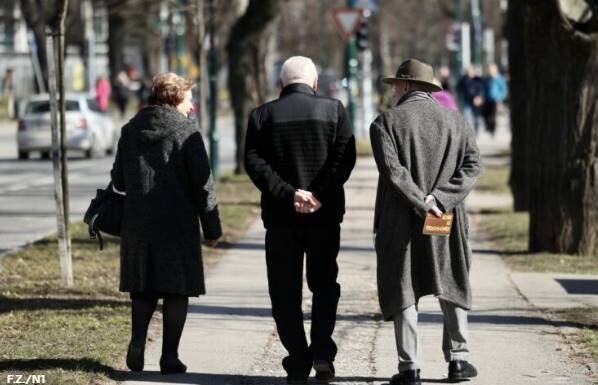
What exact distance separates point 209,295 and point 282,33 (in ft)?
165

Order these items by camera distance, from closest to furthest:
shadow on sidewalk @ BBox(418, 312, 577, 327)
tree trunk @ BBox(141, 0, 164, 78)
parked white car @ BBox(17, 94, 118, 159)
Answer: shadow on sidewalk @ BBox(418, 312, 577, 327) → parked white car @ BBox(17, 94, 118, 159) → tree trunk @ BBox(141, 0, 164, 78)

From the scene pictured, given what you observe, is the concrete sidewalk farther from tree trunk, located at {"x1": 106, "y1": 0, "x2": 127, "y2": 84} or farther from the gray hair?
tree trunk, located at {"x1": 106, "y1": 0, "x2": 127, "y2": 84}

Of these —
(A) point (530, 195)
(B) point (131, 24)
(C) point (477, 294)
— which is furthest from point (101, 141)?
(B) point (131, 24)

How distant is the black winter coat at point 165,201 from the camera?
8.07 metres

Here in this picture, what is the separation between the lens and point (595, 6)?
13375mm

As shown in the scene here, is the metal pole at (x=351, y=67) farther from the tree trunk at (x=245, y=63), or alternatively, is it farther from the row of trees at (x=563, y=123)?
the row of trees at (x=563, y=123)

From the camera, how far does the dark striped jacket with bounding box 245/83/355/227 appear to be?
7.86m

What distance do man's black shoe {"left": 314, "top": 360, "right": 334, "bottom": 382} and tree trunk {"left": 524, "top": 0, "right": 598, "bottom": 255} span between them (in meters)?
6.27

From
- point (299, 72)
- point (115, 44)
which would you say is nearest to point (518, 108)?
point (299, 72)

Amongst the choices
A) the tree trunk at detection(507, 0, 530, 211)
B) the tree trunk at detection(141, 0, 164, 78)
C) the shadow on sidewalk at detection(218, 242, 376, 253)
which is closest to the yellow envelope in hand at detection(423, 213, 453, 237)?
the shadow on sidewalk at detection(218, 242, 376, 253)

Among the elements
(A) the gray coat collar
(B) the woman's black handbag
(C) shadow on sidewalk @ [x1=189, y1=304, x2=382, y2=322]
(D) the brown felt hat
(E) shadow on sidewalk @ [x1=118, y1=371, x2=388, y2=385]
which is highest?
(D) the brown felt hat

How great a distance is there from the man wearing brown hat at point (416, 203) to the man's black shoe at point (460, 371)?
0.59ft

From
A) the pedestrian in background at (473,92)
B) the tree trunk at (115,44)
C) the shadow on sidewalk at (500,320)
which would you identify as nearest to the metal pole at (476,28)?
the pedestrian in background at (473,92)

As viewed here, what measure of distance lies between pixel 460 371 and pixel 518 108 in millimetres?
11206
